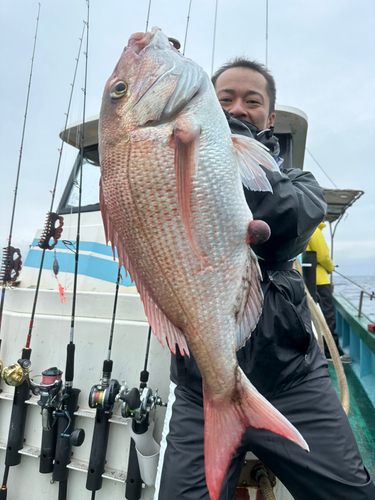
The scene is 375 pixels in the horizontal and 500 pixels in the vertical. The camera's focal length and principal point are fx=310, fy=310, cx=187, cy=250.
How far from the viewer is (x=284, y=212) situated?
118cm

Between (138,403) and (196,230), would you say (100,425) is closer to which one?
(138,403)

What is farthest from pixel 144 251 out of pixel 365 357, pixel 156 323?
pixel 365 357

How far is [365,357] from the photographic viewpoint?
4664 millimetres

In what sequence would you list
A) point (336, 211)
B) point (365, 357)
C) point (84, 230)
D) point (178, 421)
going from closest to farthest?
point (178, 421), point (84, 230), point (365, 357), point (336, 211)

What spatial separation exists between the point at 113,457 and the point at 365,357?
4.12 metres

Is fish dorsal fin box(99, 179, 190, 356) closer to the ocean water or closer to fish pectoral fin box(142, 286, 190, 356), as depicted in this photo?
fish pectoral fin box(142, 286, 190, 356)

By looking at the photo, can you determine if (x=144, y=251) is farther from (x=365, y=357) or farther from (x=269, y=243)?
(x=365, y=357)

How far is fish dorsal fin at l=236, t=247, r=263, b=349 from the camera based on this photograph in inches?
42.4

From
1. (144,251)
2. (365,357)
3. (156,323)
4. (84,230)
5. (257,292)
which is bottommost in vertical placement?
(365,357)

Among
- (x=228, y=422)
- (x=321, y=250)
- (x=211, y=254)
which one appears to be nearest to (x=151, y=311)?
(x=211, y=254)

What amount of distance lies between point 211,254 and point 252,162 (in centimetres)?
37

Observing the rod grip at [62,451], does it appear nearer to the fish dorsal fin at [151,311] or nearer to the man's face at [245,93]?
the fish dorsal fin at [151,311]

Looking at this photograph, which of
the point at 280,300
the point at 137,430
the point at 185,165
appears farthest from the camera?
the point at 137,430

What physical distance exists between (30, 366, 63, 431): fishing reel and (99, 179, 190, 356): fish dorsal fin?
1345 mm
